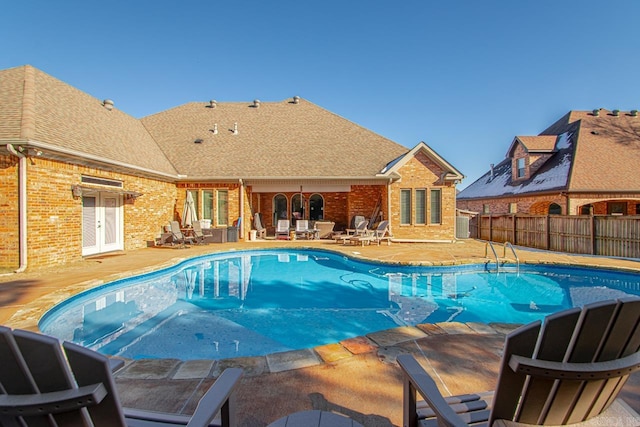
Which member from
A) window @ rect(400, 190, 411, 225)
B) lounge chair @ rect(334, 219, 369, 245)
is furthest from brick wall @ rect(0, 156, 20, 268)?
window @ rect(400, 190, 411, 225)

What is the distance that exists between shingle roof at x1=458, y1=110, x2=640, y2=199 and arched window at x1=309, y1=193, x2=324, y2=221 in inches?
483

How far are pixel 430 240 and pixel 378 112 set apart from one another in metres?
9.97

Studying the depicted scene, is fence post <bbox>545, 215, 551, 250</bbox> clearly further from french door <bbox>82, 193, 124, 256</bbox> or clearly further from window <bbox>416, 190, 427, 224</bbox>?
french door <bbox>82, 193, 124, 256</bbox>

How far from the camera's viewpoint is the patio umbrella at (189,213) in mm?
15277

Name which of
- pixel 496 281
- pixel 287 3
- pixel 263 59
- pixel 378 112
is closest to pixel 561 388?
pixel 496 281

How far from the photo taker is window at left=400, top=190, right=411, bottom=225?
53.7 feet

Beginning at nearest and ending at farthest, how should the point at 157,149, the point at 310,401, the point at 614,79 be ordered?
1. the point at 310,401
2. the point at 614,79
3. the point at 157,149

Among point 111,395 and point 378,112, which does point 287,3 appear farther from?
point 111,395

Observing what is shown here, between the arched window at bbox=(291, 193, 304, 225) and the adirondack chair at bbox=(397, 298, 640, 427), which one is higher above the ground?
the arched window at bbox=(291, 193, 304, 225)

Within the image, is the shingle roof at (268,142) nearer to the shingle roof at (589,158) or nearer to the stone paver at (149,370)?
the shingle roof at (589,158)

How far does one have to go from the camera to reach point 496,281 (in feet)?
30.5

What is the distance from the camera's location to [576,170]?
54.6 feet

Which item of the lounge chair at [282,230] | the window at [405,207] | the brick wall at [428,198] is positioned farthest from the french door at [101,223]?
the window at [405,207]

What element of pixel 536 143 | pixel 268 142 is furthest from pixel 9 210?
pixel 536 143
